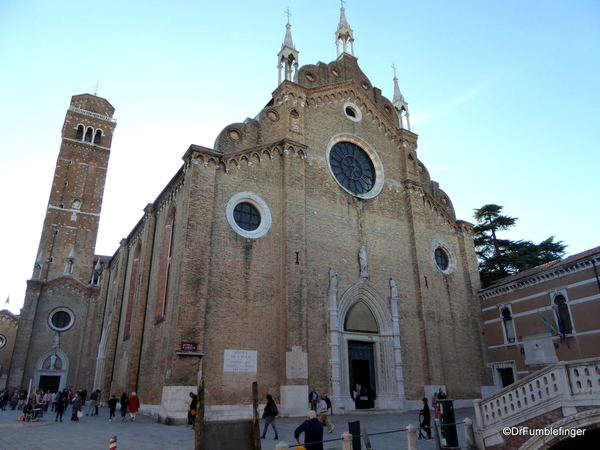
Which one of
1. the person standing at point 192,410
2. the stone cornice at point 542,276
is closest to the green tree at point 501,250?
the stone cornice at point 542,276

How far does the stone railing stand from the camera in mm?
9547

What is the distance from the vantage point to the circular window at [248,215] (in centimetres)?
1778

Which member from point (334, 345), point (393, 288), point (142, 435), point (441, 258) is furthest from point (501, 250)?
point (142, 435)

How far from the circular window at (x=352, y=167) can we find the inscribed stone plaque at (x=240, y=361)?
32.0 ft

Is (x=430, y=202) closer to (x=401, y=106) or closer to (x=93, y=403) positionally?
(x=401, y=106)

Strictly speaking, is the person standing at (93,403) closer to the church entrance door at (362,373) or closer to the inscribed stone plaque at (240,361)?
the inscribed stone plaque at (240,361)

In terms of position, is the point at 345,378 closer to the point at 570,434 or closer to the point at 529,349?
the point at 529,349

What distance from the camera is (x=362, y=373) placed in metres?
19.5

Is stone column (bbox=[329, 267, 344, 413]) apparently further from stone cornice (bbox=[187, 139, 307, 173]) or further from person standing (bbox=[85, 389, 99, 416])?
person standing (bbox=[85, 389, 99, 416])

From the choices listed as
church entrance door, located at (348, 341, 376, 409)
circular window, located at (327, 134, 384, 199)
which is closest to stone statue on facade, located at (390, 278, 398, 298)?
church entrance door, located at (348, 341, 376, 409)

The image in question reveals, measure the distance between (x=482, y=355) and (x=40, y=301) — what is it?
32467 mm

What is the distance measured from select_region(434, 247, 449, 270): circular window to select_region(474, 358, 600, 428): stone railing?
1315cm

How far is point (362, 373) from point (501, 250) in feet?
62.8

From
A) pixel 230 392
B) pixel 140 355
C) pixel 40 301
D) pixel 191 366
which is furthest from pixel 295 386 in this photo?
pixel 40 301
